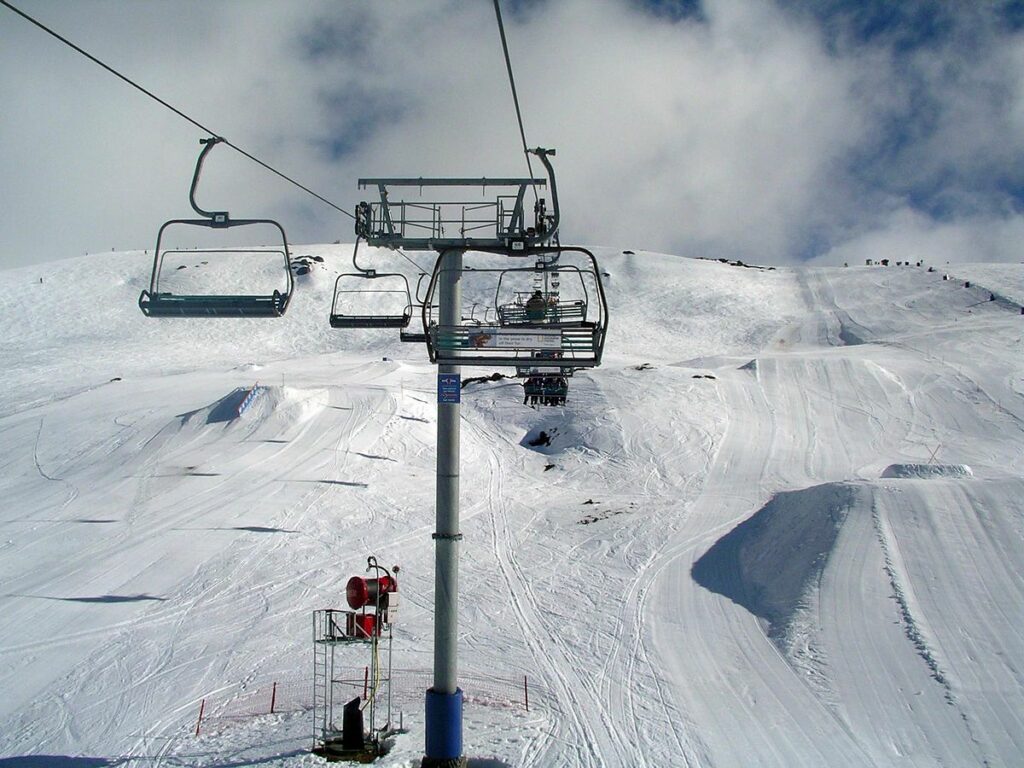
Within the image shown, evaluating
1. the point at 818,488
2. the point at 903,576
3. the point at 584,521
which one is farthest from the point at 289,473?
the point at 903,576

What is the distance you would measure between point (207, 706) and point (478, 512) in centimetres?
1472

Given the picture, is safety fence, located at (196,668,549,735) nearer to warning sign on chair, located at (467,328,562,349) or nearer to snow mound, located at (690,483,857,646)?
snow mound, located at (690,483,857,646)

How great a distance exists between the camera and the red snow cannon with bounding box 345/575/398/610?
31.9ft

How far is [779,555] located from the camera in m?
19.4

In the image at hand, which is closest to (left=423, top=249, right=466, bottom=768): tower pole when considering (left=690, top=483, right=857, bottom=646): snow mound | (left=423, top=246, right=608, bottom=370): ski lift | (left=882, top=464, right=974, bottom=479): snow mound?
(left=423, top=246, right=608, bottom=370): ski lift

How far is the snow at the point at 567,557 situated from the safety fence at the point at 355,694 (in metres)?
0.10

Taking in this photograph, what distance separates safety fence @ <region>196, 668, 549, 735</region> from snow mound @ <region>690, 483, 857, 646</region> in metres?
5.41

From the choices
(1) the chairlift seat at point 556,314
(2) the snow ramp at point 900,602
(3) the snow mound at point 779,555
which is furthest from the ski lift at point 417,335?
(3) the snow mound at point 779,555

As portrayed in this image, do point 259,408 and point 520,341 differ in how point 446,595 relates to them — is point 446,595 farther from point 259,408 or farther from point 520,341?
point 259,408

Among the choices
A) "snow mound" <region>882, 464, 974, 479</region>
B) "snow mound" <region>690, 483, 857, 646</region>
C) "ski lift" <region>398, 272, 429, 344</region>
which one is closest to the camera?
"ski lift" <region>398, 272, 429, 344</region>

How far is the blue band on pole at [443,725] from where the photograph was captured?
893cm

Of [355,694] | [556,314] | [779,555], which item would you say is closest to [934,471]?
[779,555]

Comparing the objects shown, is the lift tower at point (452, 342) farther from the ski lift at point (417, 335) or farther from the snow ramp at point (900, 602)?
the snow ramp at point (900, 602)

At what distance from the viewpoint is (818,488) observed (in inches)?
871
